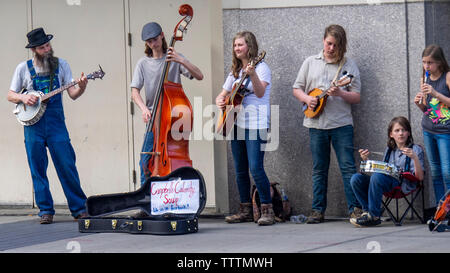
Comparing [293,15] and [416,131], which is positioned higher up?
[293,15]

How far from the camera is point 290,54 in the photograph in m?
9.11

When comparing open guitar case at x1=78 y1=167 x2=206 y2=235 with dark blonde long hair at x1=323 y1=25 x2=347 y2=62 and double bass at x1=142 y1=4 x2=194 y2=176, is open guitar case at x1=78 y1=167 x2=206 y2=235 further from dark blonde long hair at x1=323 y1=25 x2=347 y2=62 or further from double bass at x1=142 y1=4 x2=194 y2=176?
dark blonde long hair at x1=323 y1=25 x2=347 y2=62

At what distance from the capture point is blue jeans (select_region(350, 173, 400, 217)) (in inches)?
317

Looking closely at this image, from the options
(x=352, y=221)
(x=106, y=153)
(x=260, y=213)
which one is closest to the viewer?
(x=352, y=221)

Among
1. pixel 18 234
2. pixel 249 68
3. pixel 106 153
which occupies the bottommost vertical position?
pixel 18 234

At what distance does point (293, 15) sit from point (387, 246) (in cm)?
311

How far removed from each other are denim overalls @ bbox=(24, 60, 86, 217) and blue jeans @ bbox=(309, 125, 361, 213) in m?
2.45

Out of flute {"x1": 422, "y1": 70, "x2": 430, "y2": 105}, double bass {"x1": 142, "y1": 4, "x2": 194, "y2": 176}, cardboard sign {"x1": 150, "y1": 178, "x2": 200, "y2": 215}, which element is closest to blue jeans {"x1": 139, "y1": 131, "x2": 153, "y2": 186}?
double bass {"x1": 142, "y1": 4, "x2": 194, "y2": 176}

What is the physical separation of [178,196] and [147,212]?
380mm

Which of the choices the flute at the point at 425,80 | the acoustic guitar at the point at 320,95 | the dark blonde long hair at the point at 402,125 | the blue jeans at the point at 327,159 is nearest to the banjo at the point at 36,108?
the acoustic guitar at the point at 320,95
